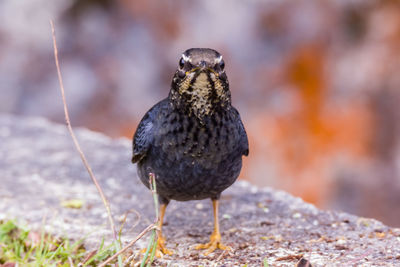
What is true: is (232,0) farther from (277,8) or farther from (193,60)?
(193,60)

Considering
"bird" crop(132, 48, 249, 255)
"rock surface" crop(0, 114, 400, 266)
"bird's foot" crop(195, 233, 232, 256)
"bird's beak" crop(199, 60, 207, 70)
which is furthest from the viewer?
"bird's foot" crop(195, 233, 232, 256)

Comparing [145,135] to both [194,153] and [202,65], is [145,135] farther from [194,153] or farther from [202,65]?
[202,65]

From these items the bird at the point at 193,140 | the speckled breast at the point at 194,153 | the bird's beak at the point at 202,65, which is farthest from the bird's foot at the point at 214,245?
the bird's beak at the point at 202,65

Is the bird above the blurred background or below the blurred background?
below

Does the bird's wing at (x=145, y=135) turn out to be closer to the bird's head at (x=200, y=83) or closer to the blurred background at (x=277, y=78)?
the bird's head at (x=200, y=83)

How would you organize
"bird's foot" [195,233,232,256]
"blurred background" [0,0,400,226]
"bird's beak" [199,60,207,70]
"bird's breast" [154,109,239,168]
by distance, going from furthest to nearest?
"blurred background" [0,0,400,226] < "bird's foot" [195,233,232,256] < "bird's breast" [154,109,239,168] < "bird's beak" [199,60,207,70]

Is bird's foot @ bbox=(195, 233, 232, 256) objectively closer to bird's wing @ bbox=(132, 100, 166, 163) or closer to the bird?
the bird

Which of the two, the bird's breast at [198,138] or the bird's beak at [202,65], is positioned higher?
the bird's beak at [202,65]

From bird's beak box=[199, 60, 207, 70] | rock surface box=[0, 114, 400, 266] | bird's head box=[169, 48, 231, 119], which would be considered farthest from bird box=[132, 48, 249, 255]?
rock surface box=[0, 114, 400, 266]

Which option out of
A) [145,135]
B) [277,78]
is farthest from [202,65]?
[277,78]
